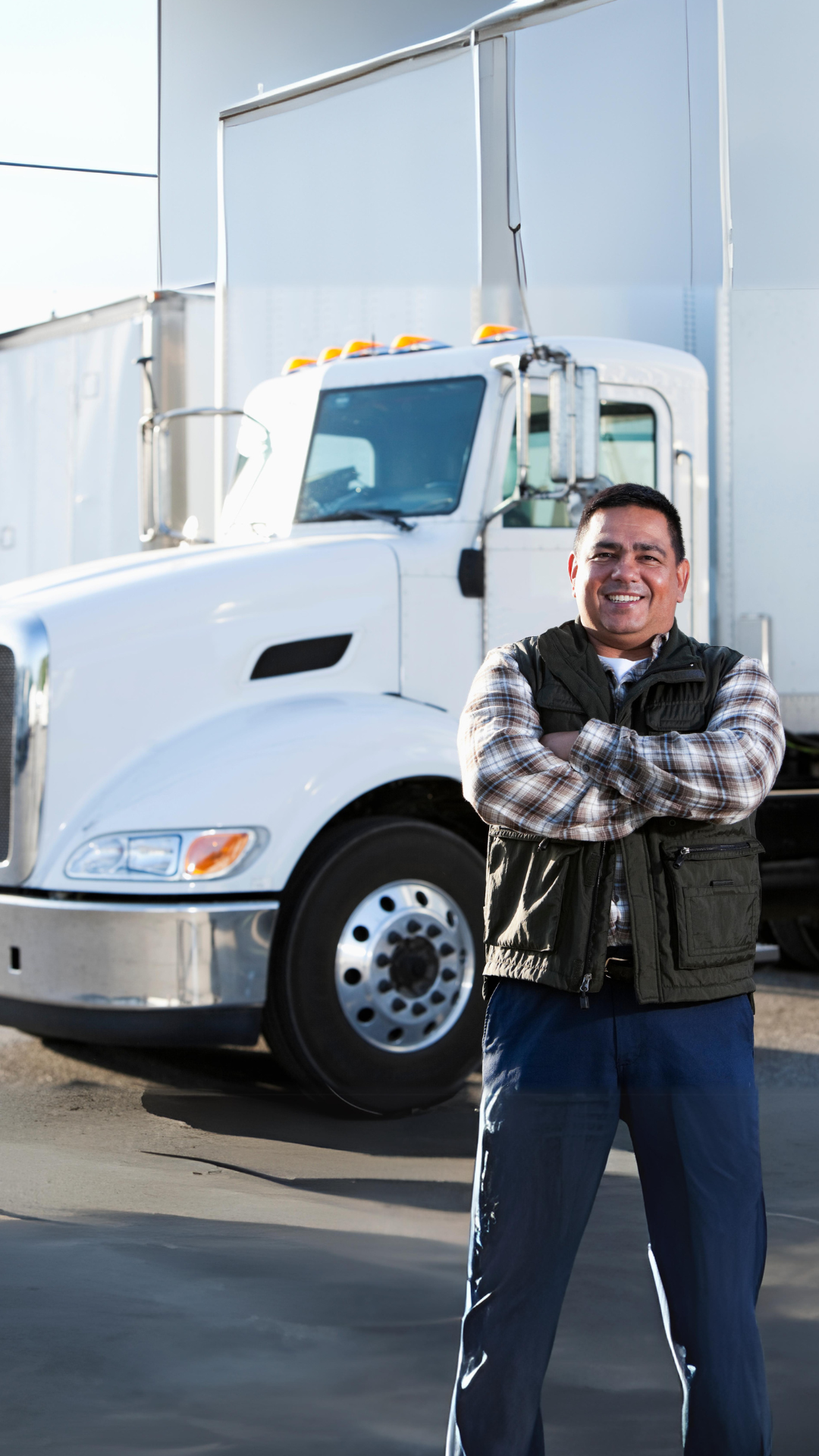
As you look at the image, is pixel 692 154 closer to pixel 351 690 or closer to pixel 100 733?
pixel 351 690

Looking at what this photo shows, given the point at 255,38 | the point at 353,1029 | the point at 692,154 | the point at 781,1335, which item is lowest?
the point at 781,1335

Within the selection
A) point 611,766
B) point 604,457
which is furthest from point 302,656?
point 611,766

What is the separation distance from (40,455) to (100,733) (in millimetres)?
4805

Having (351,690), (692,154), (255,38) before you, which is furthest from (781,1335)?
(692,154)

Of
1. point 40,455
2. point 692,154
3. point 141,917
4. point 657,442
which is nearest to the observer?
point 141,917

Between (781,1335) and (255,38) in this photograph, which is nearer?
(781,1335)

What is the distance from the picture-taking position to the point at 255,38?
3.77 m

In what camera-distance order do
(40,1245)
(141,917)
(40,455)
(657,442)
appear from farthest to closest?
(40,455) → (657,442) → (141,917) → (40,1245)

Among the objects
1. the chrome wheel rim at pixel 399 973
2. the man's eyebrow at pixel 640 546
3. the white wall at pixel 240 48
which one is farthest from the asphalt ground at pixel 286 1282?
the white wall at pixel 240 48

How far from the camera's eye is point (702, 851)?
8.59ft

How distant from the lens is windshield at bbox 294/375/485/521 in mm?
5938

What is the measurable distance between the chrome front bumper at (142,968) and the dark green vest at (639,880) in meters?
2.40

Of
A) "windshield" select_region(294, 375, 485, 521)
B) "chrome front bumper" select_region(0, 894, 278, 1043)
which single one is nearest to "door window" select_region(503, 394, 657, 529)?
"windshield" select_region(294, 375, 485, 521)

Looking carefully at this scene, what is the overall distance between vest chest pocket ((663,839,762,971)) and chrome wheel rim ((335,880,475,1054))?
2.73 m
